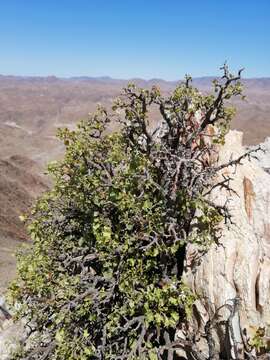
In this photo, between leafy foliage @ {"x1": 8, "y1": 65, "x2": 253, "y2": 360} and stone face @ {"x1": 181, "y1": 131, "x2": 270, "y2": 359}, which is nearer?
leafy foliage @ {"x1": 8, "y1": 65, "x2": 253, "y2": 360}

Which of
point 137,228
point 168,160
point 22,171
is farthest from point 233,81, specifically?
point 22,171

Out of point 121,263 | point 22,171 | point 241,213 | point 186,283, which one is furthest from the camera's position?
point 22,171

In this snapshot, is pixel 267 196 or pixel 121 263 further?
pixel 267 196

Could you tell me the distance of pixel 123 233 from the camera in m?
15.4

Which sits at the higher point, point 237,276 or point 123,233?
point 123,233

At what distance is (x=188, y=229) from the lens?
16.4 m

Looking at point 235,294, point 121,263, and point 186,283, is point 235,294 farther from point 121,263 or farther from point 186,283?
point 121,263

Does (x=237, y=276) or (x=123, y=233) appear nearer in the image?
(x=237, y=276)

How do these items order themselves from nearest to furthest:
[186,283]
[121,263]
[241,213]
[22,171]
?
1. [121,263]
2. [186,283]
3. [241,213]
4. [22,171]

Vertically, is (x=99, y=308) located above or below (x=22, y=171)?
above

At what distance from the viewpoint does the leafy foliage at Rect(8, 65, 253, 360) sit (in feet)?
47.1

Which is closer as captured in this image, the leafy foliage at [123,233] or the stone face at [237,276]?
the leafy foliage at [123,233]

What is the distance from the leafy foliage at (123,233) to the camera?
14.4m

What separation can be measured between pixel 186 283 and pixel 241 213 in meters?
3.42
